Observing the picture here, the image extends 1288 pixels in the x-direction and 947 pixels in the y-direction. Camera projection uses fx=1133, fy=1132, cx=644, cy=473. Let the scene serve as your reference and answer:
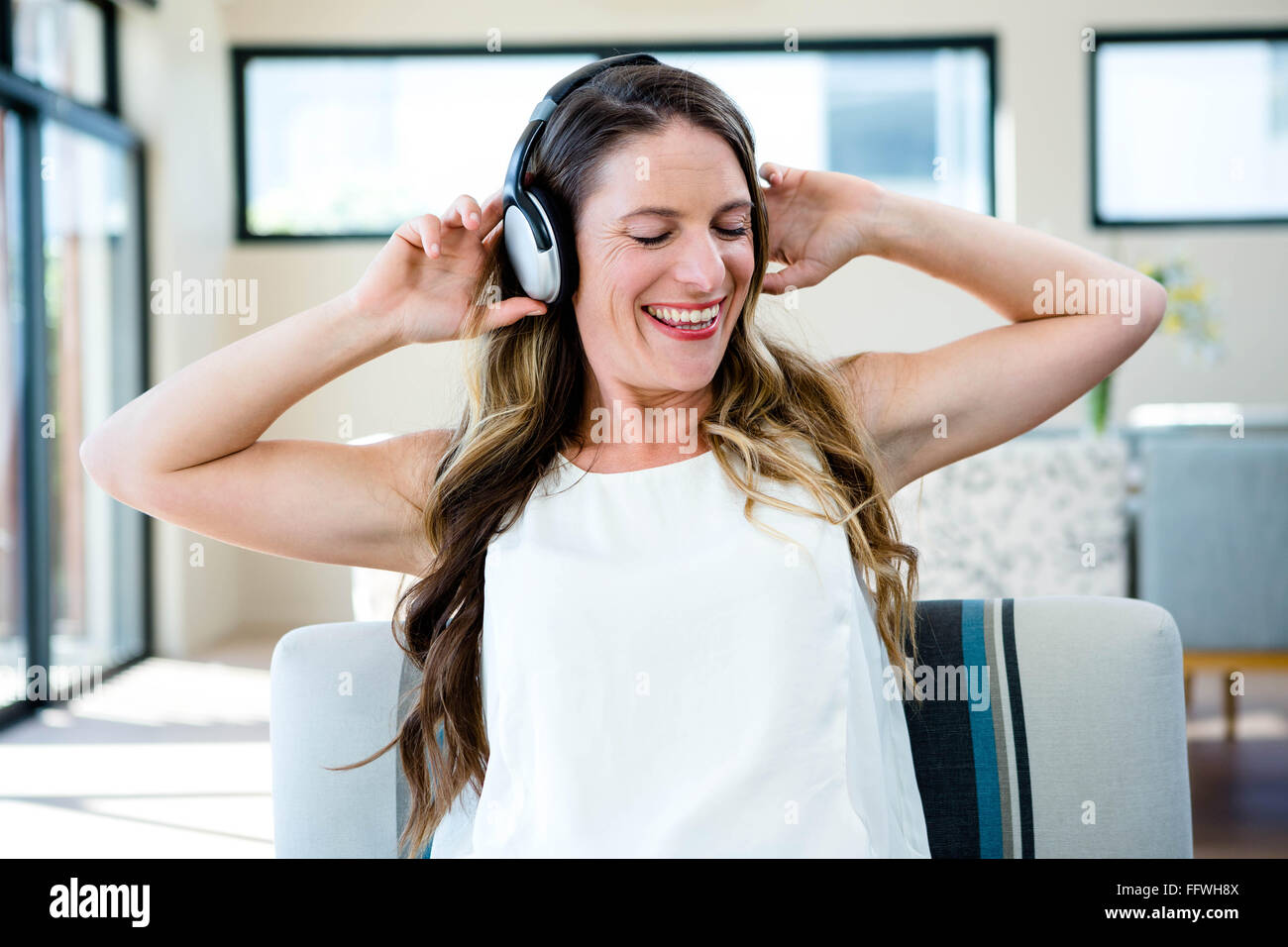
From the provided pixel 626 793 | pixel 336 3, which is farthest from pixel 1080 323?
pixel 336 3

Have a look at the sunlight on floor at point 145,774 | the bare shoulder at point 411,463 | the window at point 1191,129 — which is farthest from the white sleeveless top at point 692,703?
the window at point 1191,129

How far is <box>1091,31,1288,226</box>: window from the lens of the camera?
17.2 feet

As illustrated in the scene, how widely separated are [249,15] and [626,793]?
5.31 meters

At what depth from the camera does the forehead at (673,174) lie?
1.08 meters

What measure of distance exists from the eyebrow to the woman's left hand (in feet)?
0.46

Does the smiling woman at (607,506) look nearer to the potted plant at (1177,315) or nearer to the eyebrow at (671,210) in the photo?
the eyebrow at (671,210)

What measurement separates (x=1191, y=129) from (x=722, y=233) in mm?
5044

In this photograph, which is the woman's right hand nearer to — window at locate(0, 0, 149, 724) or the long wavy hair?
the long wavy hair

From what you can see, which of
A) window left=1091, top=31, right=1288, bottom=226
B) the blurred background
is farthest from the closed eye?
window left=1091, top=31, right=1288, bottom=226

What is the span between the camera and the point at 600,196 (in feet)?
3.67

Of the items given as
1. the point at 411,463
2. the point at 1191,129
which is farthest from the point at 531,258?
the point at 1191,129

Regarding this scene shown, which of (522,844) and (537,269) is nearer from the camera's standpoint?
(522,844)

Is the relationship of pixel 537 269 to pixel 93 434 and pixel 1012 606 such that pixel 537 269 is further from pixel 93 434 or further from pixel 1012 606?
pixel 1012 606
